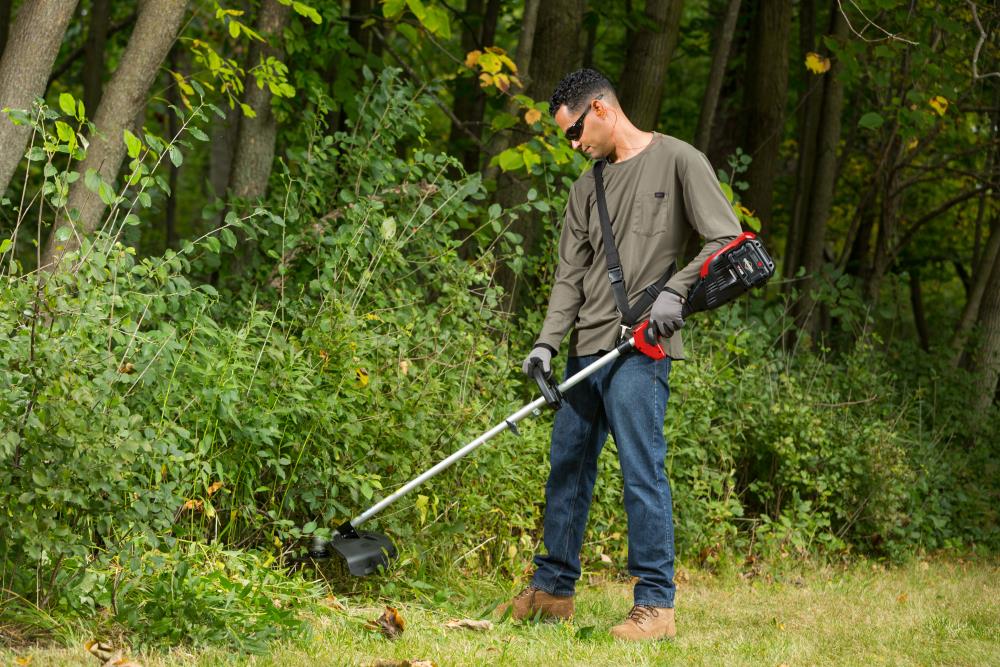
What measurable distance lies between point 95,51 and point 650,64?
512cm

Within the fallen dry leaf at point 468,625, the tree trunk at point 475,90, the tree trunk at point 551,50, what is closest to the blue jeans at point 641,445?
the fallen dry leaf at point 468,625

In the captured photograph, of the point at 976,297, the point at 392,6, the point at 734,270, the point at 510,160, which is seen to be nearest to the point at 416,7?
the point at 392,6

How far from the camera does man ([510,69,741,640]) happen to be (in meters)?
4.39

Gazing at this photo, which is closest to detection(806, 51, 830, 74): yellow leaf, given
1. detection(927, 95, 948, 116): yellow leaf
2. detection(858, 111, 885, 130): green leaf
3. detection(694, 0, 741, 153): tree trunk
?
detection(858, 111, 885, 130): green leaf

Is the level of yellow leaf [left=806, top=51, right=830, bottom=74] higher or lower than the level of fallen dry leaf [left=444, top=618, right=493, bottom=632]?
higher

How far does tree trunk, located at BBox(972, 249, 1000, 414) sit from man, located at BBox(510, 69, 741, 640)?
585cm

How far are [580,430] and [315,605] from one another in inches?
50.9

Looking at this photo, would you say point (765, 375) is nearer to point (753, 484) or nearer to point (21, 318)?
point (753, 484)

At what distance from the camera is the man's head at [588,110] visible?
4.55 meters

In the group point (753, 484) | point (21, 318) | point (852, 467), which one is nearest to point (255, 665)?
point (21, 318)

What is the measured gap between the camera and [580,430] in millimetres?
4688

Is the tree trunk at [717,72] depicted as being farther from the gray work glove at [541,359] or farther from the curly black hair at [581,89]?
the gray work glove at [541,359]

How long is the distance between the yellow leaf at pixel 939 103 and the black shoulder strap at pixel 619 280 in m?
5.04

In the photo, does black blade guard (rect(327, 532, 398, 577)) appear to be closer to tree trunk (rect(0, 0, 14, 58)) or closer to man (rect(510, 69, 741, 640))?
man (rect(510, 69, 741, 640))
